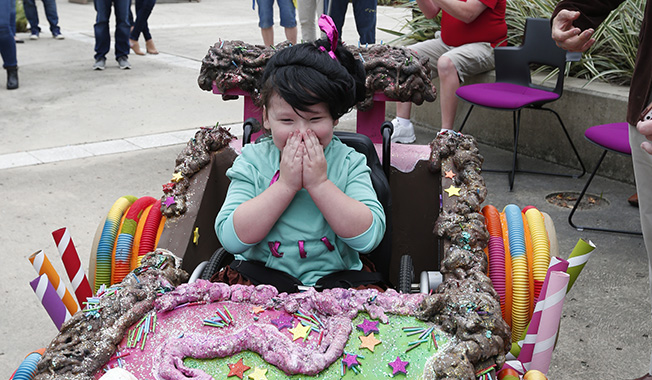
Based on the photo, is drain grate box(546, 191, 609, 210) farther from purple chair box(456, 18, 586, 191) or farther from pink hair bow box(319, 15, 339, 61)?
pink hair bow box(319, 15, 339, 61)

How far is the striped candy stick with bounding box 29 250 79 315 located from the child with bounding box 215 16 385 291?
461 mm

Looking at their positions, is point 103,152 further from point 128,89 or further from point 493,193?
point 493,193

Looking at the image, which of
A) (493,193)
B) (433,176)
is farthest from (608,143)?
(433,176)

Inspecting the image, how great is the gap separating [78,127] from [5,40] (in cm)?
167

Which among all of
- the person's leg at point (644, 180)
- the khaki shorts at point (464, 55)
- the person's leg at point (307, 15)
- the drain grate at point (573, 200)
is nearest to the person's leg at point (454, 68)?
the khaki shorts at point (464, 55)

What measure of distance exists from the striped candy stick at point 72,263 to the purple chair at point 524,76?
310 centimetres

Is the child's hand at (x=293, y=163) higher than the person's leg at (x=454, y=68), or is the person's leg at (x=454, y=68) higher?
the child's hand at (x=293, y=163)

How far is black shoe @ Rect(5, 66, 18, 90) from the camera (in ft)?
22.8

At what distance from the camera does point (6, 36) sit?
21.7 ft

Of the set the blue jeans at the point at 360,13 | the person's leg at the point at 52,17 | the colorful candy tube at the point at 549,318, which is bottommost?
the person's leg at the point at 52,17

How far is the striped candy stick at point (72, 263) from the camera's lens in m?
2.06

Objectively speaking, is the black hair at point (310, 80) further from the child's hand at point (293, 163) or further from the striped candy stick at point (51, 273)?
the striped candy stick at point (51, 273)

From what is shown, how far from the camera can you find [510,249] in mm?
2125

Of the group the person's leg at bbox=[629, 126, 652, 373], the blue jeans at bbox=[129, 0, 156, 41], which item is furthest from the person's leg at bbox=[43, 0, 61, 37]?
the person's leg at bbox=[629, 126, 652, 373]
